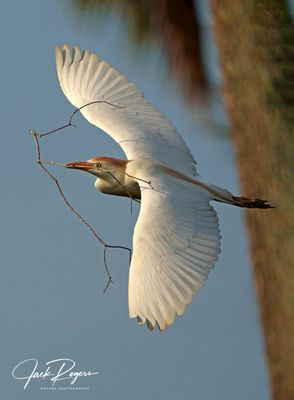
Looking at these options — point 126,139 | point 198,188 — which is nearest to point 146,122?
point 126,139

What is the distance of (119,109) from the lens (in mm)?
7789

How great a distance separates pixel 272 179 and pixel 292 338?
0.67 m

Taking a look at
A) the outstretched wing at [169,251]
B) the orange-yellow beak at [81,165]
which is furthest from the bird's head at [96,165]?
the outstretched wing at [169,251]

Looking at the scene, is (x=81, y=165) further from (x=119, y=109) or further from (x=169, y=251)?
(x=169, y=251)

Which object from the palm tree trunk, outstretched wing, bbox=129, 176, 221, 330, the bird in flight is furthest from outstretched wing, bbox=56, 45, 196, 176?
the palm tree trunk

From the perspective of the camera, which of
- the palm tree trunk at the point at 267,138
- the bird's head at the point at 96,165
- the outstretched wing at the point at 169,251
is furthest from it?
the palm tree trunk at the point at 267,138

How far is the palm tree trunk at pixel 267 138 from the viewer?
802 centimetres

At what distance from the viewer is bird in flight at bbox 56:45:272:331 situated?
6.75 meters

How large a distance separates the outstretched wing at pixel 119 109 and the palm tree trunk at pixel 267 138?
54 centimetres

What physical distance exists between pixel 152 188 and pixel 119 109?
2.57ft

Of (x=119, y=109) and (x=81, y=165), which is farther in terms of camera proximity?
(x=119, y=109)

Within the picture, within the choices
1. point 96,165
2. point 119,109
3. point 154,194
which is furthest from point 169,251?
point 119,109

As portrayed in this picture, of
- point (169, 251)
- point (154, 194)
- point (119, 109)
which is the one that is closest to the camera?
point (169, 251)

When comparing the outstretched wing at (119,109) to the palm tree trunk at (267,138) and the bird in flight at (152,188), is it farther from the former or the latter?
the palm tree trunk at (267,138)
